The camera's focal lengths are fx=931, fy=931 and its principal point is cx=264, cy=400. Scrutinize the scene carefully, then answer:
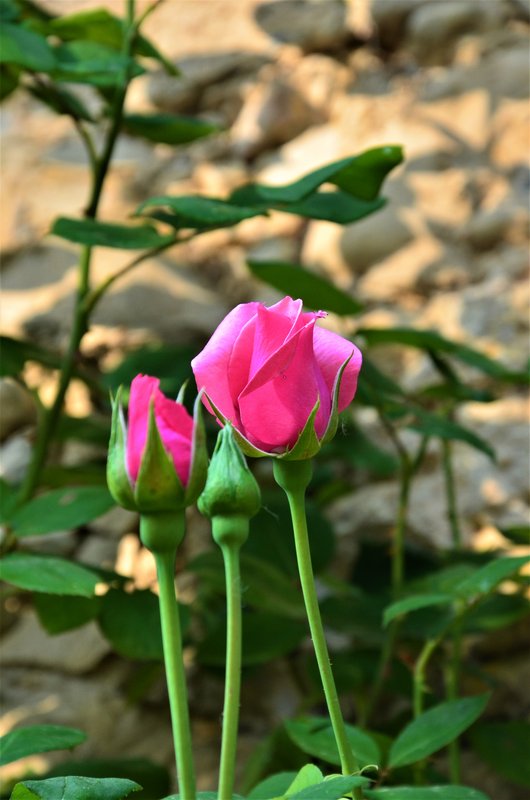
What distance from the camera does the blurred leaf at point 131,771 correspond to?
849 mm

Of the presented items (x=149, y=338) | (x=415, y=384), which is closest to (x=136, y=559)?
(x=149, y=338)

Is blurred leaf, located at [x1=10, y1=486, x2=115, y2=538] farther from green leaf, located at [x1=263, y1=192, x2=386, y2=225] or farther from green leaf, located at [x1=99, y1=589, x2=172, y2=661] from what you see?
green leaf, located at [x1=263, y1=192, x2=386, y2=225]

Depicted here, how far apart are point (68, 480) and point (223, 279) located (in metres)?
0.64

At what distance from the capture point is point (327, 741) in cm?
57

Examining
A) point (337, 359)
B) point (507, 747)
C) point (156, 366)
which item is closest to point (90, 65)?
point (156, 366)

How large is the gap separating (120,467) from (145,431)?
17mm

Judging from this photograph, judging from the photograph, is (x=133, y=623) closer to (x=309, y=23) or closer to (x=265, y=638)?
(x=265, y=638)

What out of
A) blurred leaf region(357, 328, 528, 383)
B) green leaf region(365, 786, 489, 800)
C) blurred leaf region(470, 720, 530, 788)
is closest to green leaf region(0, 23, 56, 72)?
blurred leaf region(357, 328, 528, 383)

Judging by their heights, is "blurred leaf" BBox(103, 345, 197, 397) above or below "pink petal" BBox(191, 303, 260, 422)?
below

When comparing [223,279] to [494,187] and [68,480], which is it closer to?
[494,187]

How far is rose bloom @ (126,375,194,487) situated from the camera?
35cm

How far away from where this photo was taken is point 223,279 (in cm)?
148

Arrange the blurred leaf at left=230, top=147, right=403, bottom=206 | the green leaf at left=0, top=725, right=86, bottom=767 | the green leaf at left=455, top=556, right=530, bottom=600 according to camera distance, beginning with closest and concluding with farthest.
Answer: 1. the green leaf at left=0, top=725, right=86, bottom=767
2. the green leaf at left=455, top=556, right=530, bottom=600
3. the blurred leaf at left=230, top=147, right=403, bottom=206

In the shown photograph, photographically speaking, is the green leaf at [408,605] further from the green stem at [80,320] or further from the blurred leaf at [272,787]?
the green stem at [80,320]
